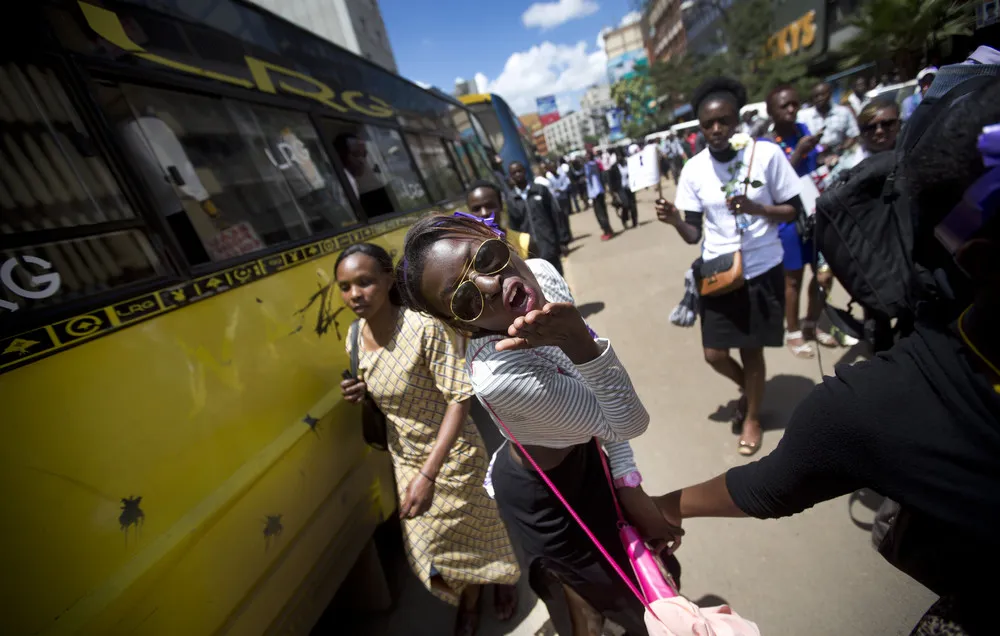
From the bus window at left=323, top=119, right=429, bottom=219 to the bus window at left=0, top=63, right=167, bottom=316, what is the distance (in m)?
1.75

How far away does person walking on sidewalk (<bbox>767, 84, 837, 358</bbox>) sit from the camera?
136 inches

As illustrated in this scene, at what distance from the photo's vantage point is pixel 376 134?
4.04 m

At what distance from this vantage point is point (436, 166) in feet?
18.6

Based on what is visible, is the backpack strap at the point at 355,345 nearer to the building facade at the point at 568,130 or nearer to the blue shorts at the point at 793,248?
the blue shorts at the point at 793,248

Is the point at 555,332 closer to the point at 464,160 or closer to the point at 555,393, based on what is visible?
the point at 555,393

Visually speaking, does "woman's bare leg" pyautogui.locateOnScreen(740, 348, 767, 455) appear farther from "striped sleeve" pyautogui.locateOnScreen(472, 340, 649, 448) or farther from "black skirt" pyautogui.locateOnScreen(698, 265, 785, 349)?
"striped sleeve" pyautogui.locateOnScreen(472, 340, 649, 448)

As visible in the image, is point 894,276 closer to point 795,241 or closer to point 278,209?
point 795,241

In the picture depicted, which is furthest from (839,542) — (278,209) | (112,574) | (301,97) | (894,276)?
(301,97)

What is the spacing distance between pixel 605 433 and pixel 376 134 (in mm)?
3632

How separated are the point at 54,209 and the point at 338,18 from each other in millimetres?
20339

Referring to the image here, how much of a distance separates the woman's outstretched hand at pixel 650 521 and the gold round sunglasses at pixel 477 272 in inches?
29.6

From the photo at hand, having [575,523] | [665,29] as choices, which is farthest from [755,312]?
[665,29]

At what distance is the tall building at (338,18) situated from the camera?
53.7 feet

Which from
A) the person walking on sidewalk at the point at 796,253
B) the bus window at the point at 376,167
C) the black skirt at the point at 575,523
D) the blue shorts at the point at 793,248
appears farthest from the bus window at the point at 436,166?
the black skirt at the point at 575,523
